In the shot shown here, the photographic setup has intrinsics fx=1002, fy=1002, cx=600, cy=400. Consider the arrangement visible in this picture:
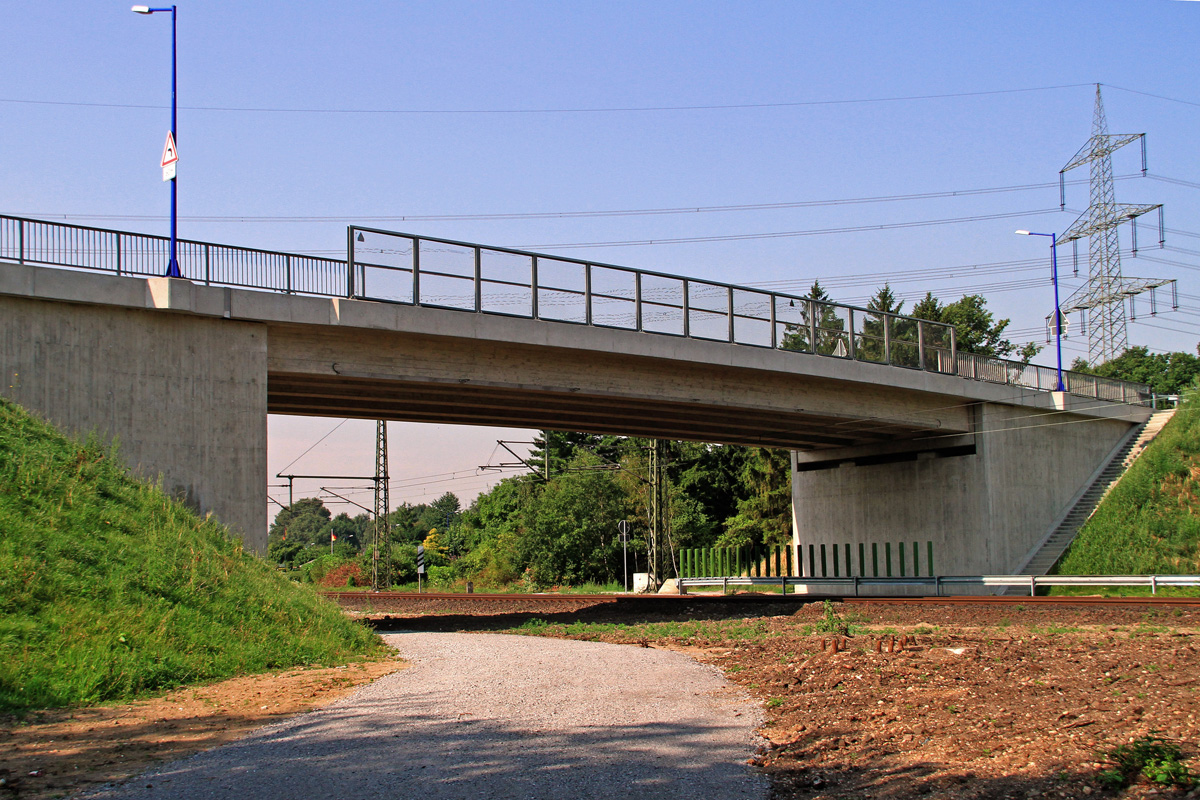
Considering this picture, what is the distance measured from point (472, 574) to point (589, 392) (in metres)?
42.4

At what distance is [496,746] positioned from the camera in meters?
8.15

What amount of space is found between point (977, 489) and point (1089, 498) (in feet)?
19.8

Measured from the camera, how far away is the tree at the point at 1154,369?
76.5 metres

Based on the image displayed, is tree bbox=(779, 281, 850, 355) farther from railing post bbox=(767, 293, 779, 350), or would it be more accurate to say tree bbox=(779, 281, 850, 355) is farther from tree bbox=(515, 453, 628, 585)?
tree bbox=(515, 453, 628, 585)

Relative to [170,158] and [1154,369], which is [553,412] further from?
[1154,369]

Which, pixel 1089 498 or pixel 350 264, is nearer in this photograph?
pixel 350 264

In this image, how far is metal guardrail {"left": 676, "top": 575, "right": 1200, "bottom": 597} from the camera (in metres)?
25.8

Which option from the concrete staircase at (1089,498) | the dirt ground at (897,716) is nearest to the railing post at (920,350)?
the concrete staircase at (1089,498)

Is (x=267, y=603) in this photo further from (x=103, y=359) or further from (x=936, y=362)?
(x=936, y=362)

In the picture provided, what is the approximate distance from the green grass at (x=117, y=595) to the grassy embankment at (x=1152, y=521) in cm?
2533

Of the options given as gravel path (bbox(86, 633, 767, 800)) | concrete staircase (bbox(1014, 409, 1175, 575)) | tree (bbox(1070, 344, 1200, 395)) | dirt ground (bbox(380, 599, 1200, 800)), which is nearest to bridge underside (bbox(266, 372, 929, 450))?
concrete staircase (bbox(1014, 409, 1175, 575))

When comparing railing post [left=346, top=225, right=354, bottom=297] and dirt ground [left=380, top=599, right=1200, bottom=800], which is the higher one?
railing post [left=346, top=225, right=354, bottom=297]

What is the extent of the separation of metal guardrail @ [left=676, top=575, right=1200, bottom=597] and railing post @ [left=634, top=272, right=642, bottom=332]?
12.2 meters

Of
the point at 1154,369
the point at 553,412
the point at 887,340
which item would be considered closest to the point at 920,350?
the point at 887,340
